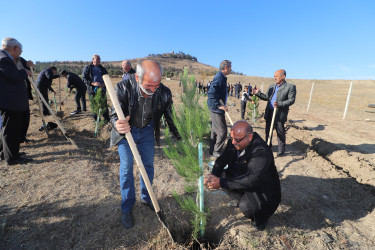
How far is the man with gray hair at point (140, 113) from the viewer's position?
1.96 metres

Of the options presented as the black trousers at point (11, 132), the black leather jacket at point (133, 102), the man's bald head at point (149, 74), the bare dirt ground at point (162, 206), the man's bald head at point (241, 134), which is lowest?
the bare dirt ground at point (162, 206)

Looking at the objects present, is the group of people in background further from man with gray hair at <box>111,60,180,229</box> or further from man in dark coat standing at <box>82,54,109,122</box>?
man in dark coat standing at <box>82,54,109,122</box>

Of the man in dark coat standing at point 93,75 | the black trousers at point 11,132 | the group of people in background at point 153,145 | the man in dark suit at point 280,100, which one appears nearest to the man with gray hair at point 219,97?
the man in dark suit at point 280,100

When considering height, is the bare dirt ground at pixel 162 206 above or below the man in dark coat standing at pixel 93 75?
below

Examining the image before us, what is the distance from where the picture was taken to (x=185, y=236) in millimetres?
2475

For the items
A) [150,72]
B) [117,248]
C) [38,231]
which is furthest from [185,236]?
[150,72]

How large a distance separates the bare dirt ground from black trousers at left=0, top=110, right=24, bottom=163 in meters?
0.26

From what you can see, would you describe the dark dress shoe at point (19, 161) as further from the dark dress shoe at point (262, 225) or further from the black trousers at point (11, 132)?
the dark dress shoe at point (262, 225)

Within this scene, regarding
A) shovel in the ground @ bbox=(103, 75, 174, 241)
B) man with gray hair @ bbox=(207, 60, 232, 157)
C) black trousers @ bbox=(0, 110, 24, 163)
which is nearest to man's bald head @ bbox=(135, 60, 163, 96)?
shovel in the ground @ bbox=(103, 75, 174, 241)

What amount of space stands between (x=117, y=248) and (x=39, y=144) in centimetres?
380

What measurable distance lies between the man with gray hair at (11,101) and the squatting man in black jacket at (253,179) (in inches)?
140

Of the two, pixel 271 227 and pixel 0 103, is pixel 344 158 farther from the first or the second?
pixel 0 103

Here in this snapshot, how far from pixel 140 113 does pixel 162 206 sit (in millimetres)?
1480

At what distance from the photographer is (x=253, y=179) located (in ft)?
7.17
